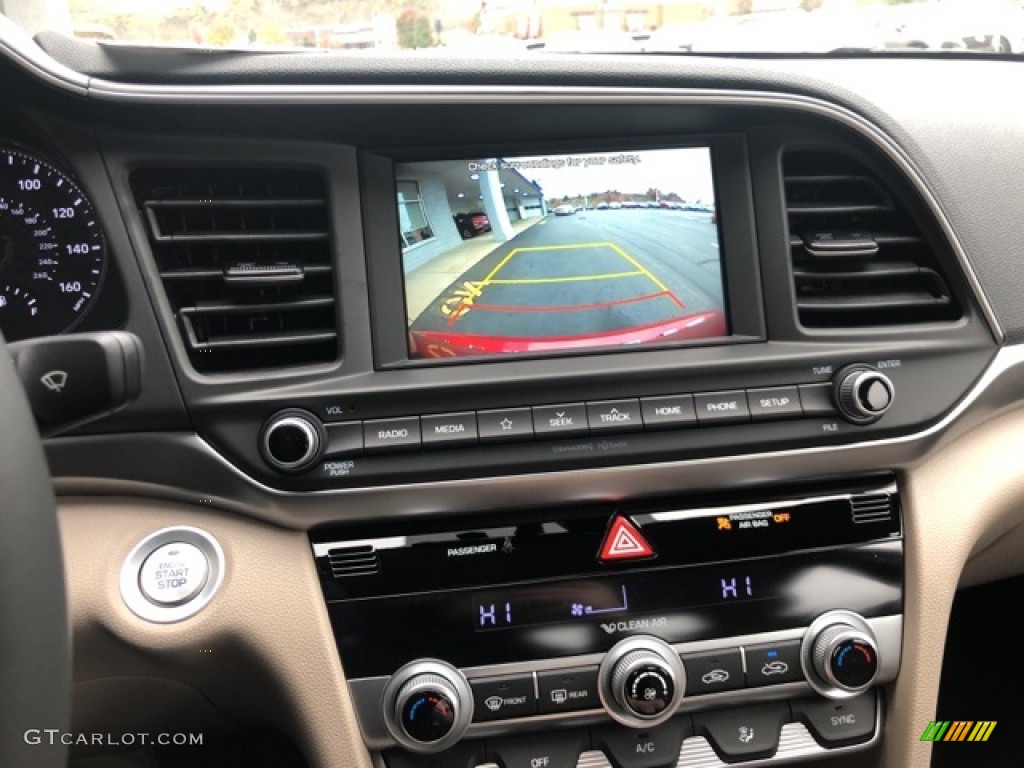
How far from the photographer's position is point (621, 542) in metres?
1.69

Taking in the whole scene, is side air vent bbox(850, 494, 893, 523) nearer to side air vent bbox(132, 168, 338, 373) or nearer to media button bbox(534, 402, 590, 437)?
media button bbox(534, 402, 590, 437)

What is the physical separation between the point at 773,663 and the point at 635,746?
303mm

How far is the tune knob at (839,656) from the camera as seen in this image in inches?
66.3

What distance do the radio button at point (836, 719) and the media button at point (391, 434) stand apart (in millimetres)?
911

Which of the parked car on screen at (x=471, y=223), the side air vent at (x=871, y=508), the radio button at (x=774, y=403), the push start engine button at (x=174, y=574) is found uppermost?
the parked car on screen at (x=471, y=223)

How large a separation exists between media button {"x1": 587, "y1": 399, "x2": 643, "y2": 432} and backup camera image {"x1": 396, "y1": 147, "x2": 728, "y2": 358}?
0.40ft

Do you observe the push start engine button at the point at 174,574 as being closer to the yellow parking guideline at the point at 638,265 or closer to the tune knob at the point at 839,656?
the yellow parking guideline at the point at 638,265

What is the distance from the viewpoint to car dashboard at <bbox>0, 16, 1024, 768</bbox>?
1530 mm

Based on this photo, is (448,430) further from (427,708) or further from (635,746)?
(635,746)

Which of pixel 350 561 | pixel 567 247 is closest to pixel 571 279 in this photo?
pixel 567 247

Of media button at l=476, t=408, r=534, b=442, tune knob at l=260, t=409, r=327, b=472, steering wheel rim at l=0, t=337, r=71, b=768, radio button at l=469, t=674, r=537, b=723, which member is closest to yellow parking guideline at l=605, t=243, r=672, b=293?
media button at l=476, t=408, r=534, b=442

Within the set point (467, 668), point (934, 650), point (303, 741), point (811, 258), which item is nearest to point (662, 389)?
point (811, 258)

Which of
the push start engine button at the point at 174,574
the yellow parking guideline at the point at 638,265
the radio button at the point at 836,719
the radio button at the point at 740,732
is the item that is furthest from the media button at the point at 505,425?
the radio button at the point at 836,719

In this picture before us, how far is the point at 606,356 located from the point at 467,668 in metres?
0.62
